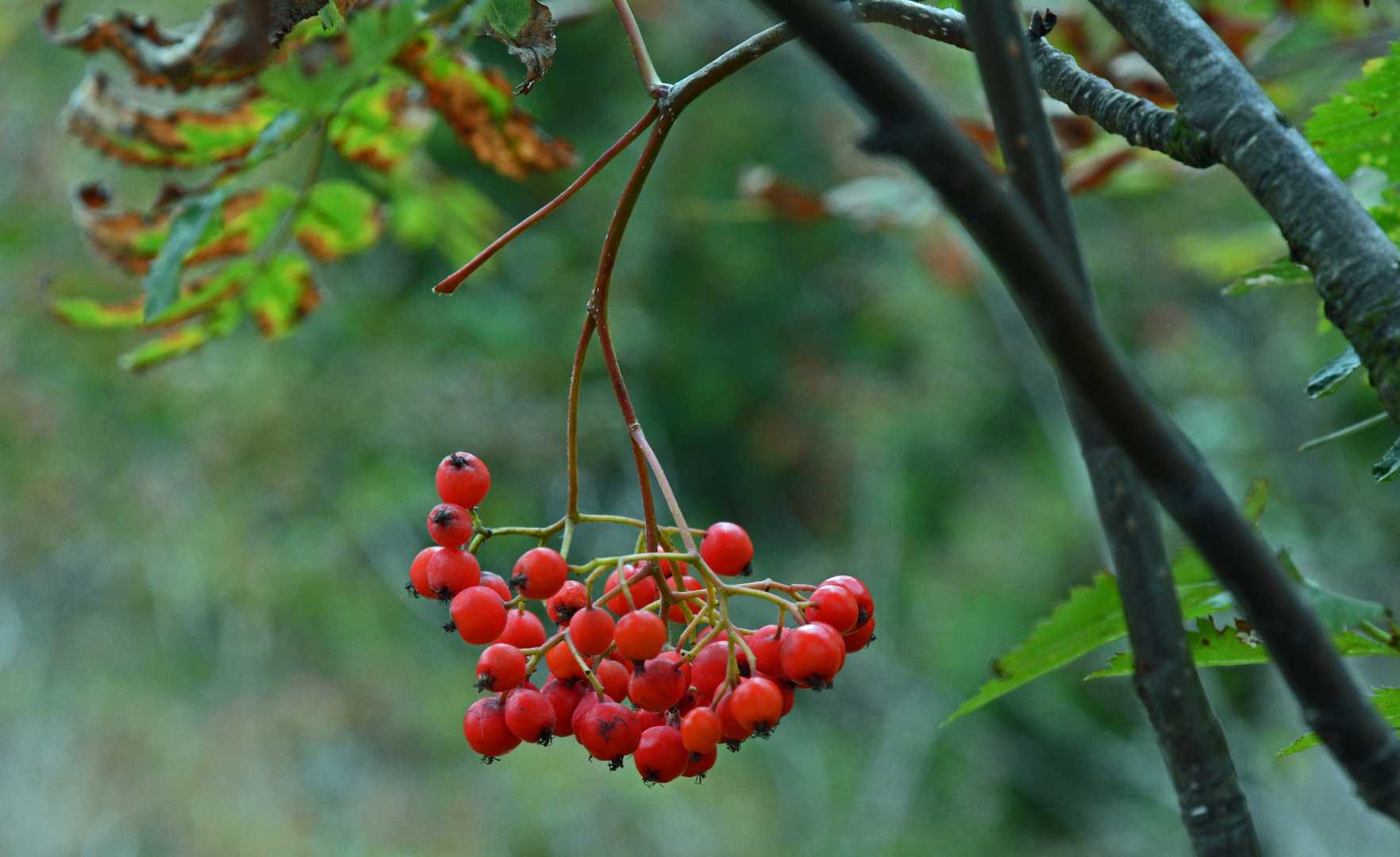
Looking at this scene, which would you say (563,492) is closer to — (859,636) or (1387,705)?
(859,636)

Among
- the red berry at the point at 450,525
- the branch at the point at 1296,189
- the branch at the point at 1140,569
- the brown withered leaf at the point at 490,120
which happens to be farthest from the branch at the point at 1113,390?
the brown withered leaf at the point at 490,120

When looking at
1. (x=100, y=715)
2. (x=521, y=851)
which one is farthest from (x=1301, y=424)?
(x=100, y=715)

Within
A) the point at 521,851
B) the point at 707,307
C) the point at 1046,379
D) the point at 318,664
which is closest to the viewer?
the point at 1046,379

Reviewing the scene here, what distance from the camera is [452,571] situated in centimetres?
A: 52

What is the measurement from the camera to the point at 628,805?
3.57 m

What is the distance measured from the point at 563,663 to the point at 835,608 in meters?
0.15

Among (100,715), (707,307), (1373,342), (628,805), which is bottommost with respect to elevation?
(100,715)

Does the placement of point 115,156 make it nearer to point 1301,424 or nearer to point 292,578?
point 1301,424

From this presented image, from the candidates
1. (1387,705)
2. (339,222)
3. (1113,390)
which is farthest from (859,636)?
(339,222)

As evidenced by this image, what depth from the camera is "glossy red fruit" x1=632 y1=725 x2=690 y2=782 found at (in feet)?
1.63

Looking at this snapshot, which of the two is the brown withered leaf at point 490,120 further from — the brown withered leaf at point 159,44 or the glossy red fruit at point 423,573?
the glossy red fruit at point 423,573

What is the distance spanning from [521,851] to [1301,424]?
2.81 meters

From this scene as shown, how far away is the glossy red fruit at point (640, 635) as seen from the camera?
0.47m

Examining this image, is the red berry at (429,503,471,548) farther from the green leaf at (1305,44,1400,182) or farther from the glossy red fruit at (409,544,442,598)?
the green leaf at (1305,44,1400,182)
